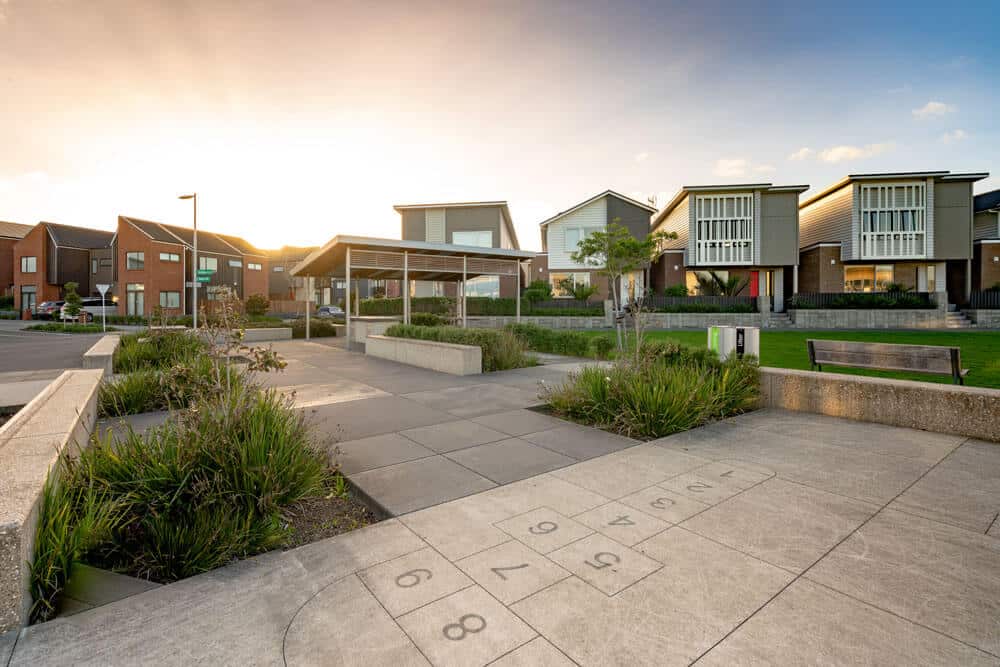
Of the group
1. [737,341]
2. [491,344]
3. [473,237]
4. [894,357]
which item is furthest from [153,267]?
[894,357]

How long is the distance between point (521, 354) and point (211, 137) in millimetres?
11120

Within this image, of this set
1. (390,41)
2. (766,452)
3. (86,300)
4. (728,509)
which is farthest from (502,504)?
(86,300)

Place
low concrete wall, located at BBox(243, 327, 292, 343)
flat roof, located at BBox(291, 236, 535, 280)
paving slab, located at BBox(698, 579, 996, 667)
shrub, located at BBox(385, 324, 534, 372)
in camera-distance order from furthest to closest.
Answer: low concrete wall, located at BBox(243, 327, 292, 343)
flat roof, located at BBox(291, 236, 535, 280)
shrub, located at BBox(385, 324, 534, 372)
paving slab, located at BBox(698, 579, 996, 667)

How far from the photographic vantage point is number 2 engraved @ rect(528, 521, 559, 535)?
126 inches

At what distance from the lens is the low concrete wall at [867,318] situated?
27.1 metres

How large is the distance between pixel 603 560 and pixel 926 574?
181cm

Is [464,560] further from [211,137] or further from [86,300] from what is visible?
[86,300]

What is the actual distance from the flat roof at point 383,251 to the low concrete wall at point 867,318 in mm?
19229

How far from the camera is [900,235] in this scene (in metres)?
31.7

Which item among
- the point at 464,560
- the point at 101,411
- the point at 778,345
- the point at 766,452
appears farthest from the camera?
the point at 778,345

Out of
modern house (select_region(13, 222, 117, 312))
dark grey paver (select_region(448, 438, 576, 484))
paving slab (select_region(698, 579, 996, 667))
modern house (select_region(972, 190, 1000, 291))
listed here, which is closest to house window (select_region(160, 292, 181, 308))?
modern house (select_region(13, 222, 117, 312))

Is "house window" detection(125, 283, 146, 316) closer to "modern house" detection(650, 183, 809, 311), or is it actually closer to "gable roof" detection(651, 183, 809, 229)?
"modern house" detection(650, 183, 809, 311)

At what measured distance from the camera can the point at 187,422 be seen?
3.57 meters

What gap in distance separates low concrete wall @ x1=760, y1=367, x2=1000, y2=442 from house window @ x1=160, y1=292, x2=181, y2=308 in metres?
51.2
